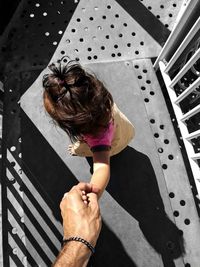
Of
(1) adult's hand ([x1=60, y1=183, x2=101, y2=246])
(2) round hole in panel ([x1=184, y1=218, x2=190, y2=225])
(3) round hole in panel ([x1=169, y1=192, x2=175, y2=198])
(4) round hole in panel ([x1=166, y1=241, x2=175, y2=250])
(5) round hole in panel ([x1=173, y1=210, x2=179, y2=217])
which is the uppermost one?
(1) adult's hand ([x1=60, y1=183, x2=101, y2=246])

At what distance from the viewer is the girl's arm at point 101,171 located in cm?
98

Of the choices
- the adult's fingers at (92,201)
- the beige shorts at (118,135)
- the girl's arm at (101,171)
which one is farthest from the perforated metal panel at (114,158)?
the adult's fingers at (92,201)

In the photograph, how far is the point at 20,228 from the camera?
4.15ft

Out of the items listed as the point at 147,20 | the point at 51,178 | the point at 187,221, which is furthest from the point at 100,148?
the point at 147,20

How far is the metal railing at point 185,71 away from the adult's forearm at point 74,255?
20.9 inches

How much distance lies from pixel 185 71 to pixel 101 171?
0.43 m

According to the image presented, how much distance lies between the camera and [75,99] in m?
0.87

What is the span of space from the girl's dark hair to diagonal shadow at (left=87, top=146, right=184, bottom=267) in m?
0.40

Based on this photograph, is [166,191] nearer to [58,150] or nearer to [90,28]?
[58,150]

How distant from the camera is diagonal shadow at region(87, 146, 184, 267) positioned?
122cm

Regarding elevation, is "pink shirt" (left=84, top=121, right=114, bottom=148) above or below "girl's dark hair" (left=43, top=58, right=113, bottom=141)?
below

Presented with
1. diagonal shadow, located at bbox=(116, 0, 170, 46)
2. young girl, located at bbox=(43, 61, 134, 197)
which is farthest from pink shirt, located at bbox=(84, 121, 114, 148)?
diagonal shadow, located at bbox=(116, 0, 170, 46)

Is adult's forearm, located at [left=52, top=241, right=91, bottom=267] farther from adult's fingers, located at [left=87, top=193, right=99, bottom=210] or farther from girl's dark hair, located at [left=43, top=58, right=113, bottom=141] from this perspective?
girl's dark hair, located at [left=43, top=58, right=113, bottom=141]

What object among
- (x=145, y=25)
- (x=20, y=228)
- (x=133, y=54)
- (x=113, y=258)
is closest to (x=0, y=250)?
(x=20, y=228)
